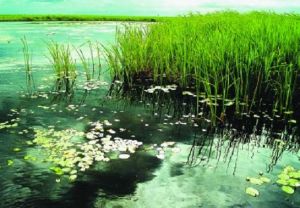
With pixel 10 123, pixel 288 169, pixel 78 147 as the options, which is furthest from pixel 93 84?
pixel 288 169

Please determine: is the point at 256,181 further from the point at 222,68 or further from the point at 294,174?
→ the point at 222,68

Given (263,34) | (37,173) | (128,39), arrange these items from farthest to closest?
(128,39), (263,34), (37,173)

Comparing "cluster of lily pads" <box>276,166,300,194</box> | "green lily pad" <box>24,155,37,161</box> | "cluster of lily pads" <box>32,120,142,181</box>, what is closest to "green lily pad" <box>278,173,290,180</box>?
"cluster of lily pads" <box>276,166,300,194</box>

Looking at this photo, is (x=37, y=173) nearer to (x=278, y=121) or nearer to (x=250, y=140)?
(x=250, y=140)

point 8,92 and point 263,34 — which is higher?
point 263,34

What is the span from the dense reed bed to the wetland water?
706mm

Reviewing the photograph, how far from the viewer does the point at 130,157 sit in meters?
4.99

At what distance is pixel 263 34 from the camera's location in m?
7.60

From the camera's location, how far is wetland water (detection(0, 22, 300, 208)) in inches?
158

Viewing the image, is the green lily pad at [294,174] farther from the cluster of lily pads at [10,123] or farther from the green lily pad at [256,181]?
the cluster of lily pads at [10,123]

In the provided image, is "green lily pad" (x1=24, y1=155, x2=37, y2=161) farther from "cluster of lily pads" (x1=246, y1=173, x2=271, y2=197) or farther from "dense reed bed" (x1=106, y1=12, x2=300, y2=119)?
"dense reed bed" (x1=106, y1=12, x2=300, y2=119)

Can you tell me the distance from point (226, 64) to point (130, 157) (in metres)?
2.93

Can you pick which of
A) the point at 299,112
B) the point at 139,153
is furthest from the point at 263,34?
the point at 139,153

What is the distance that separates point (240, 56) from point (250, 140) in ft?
5.88
